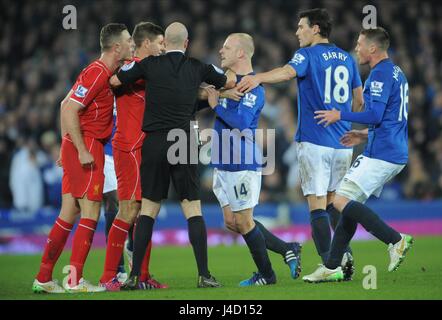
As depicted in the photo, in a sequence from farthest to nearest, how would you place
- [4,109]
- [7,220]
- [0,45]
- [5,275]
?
[0,45] → [4,109] → [7,220] → [5,275]

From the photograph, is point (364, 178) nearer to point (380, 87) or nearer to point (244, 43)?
point (380, 87)

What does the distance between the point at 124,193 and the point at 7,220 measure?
8.12 metres

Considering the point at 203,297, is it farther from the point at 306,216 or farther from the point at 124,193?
the point at 306,216

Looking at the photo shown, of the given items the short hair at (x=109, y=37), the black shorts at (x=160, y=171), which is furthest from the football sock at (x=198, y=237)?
the short hair at (x=109, y=37)

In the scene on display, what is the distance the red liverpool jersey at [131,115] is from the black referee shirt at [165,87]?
0.35m

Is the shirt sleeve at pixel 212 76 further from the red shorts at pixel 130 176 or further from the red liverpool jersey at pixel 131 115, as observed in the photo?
the red shorts at pixel 130 176

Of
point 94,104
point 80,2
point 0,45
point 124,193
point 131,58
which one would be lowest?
point 124,193

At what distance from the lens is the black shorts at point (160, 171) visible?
7.66 metres

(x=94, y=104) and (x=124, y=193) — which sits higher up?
(x=94, y=104)

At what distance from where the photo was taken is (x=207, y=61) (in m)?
18.9

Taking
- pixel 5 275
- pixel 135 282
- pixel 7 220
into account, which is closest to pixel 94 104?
pixel 135 282

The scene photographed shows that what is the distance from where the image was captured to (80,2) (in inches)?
830

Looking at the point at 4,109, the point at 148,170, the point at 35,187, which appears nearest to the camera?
the point at 148,170

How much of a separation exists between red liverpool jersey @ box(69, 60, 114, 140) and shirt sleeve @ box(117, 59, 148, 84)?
307mm
